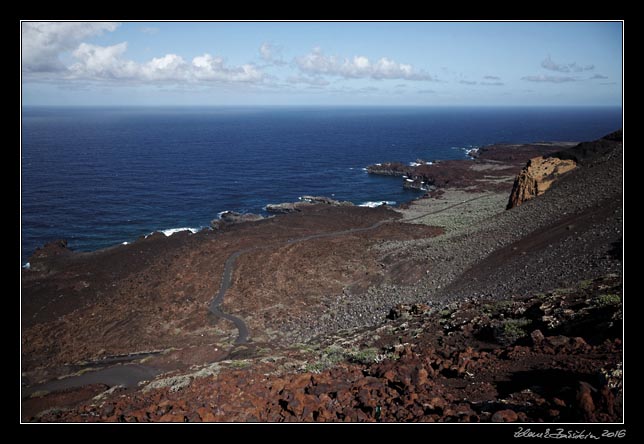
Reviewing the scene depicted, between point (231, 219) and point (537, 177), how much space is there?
36281 mm

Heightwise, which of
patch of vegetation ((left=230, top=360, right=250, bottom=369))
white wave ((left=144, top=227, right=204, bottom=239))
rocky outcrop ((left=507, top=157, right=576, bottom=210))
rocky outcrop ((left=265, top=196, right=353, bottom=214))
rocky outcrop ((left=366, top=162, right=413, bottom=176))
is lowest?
patch of vegetation ((left=230, top=360, right=250, bottom=369))

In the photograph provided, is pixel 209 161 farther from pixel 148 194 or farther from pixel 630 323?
pixel 630 323

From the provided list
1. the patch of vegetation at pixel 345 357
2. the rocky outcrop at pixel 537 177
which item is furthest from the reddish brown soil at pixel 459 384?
the rocky outcrop at pixel 537 177

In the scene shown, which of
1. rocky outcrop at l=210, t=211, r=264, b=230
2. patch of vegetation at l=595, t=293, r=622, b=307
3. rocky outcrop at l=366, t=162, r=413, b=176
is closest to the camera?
patch of vegetation at l=595, t=293, r=622, b=307

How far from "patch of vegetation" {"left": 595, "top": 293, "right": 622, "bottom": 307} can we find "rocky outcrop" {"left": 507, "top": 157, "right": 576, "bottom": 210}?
98.6 ft

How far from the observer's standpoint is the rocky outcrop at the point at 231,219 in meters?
54.8

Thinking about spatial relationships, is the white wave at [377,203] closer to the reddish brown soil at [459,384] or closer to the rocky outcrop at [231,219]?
the rocky outcrop at [231,219]

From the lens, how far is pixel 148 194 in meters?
69.2

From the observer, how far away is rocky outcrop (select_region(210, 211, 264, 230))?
54.8 metres

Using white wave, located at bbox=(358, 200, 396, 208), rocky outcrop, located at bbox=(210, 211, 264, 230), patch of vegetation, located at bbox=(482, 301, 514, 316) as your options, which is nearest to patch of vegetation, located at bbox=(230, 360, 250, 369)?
patch of vegetation, located at bbox=(482, 301, 514, 316)

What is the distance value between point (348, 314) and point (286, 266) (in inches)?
429

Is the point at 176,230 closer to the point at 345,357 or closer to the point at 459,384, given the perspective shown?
the point at 345,357

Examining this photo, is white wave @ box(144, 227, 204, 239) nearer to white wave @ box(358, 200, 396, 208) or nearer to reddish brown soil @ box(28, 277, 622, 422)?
white wave @ box(358, 200, 396, 208)

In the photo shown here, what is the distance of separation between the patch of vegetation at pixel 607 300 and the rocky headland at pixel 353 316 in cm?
5
